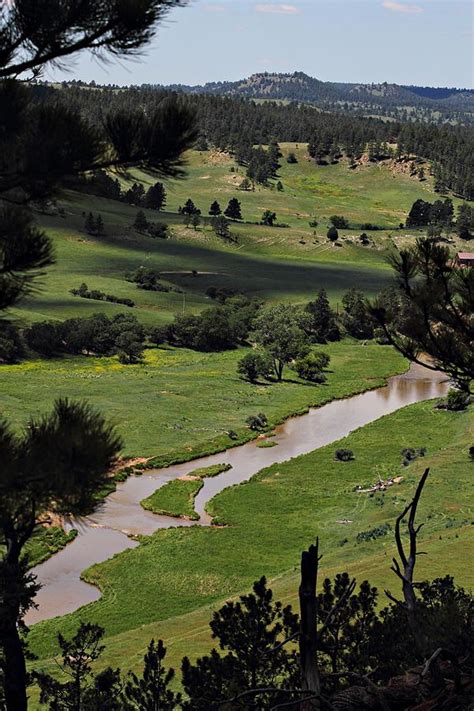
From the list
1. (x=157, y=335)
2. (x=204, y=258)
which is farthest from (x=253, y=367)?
(x=204, y=258)

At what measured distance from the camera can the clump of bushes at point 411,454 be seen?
5462 cm

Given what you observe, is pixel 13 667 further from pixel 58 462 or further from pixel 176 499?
pixel 176 499

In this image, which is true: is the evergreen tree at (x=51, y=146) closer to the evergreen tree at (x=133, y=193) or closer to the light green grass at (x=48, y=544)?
the evergreen tree at (x=133, y=193)

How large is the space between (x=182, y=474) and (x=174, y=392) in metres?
16.7

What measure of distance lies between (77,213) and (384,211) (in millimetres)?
67184

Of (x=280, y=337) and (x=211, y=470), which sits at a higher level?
(x=280, y=337)

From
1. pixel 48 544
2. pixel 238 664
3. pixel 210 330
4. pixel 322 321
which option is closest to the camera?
pixel 238 664

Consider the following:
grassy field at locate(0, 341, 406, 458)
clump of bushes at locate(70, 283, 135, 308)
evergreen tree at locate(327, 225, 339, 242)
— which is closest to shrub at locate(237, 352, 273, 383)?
grassy field at locate(0, 341, 406, 458)

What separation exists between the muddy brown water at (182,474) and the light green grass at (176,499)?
38 cm

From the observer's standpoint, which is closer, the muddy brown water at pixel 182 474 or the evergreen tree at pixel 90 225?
the muddy brown water at pixel 182 474

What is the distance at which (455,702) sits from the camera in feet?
33.0

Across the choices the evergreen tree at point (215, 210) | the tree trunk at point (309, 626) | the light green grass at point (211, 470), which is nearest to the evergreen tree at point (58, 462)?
the tree trunk at point (309, 626)

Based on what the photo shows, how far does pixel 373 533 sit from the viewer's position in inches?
1571

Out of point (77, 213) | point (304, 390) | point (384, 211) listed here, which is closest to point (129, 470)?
point (304, 390)
